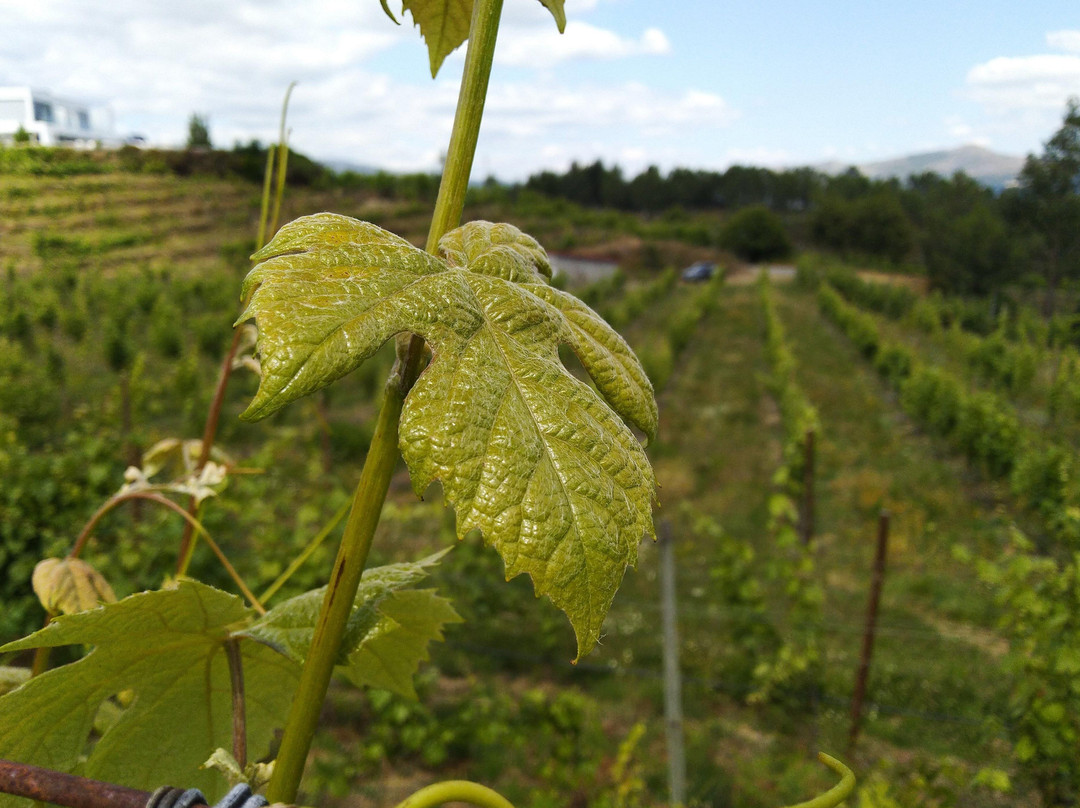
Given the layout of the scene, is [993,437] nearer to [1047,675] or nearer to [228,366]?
[1047,675]

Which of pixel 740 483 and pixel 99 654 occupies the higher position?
pixel 99 654

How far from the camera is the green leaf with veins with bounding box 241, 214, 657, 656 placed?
0.35m

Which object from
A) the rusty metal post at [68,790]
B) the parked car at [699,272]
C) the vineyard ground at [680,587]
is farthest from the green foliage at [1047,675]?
the parked car at [699,272]

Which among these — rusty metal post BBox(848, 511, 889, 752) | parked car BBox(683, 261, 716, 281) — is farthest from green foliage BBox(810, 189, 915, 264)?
rusty metal post BBox(848, 511, 889, 752)

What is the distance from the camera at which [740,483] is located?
10.2m

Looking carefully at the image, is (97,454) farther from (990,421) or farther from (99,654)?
(990,421)

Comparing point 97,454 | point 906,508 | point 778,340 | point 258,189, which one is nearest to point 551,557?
point 97,454

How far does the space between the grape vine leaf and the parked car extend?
121ft

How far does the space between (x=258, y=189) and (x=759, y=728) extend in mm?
17790

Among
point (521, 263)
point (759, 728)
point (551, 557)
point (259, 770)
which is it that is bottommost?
point (759, 728)

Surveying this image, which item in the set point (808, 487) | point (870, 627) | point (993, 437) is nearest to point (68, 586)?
point (870, 627)

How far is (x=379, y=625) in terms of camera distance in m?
0.50

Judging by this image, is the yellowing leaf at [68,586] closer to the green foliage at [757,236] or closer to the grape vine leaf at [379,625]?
the grape vine leaf at [379,625]

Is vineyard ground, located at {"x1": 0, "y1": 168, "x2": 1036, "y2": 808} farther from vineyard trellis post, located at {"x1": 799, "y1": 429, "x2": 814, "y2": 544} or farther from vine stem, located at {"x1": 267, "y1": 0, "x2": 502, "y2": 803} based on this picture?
vineyard trellis post, located at {"x1": 799, "y1": 429, "x2": 814, "y2": 544}
